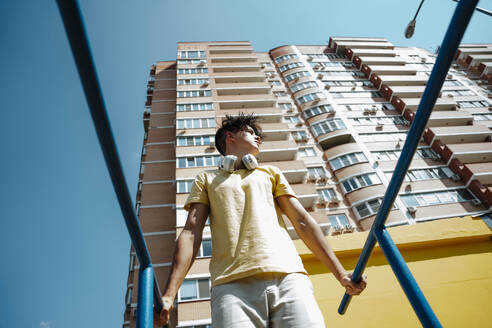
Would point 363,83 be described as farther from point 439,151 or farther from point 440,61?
point 440,61

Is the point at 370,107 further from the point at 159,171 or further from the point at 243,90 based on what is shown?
the point at 159,171

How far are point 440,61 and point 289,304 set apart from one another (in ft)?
4.36

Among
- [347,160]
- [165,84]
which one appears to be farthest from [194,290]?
[165,84]

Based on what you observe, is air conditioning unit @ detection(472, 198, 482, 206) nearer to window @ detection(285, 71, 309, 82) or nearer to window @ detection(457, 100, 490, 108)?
window @ detection(457, 100, 490, 108)

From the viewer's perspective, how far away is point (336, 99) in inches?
1357

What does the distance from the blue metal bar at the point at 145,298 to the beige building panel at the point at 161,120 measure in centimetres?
3168

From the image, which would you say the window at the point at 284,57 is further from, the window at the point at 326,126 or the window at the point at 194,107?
the window at the point at 194,107

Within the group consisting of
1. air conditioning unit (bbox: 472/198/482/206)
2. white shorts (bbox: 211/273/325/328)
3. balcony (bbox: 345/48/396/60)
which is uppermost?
balcony (bbox: 345/48/396/60)

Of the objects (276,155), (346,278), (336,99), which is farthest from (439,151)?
(346,278)

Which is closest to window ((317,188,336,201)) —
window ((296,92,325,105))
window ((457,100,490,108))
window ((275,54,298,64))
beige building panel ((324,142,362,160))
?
beige building panel ((324,142,362,160))

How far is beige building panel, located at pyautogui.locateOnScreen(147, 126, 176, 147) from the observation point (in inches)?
1187

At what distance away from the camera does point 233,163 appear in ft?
7.20

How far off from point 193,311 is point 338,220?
46.5 feet

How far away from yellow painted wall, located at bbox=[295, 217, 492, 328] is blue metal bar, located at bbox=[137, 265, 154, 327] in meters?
3.35
